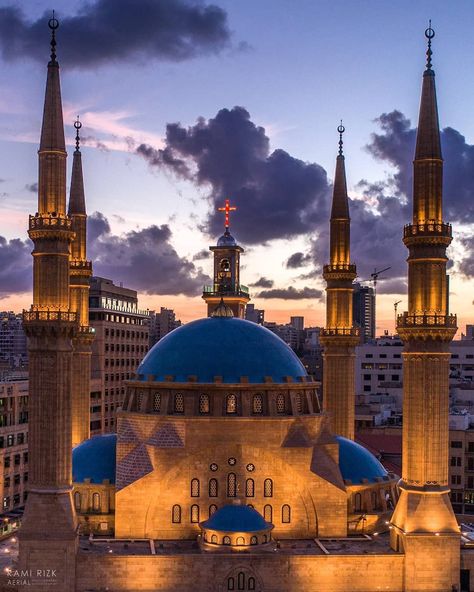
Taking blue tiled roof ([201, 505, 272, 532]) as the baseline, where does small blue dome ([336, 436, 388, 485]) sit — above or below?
above

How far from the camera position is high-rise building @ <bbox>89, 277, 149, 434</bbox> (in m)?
106

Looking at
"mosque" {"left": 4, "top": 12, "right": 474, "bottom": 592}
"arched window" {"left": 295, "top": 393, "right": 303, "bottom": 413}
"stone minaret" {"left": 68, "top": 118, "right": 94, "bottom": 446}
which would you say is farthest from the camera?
"stone minaret" {"left": 68, "top": 118, "right": 94, "bottom": 446}

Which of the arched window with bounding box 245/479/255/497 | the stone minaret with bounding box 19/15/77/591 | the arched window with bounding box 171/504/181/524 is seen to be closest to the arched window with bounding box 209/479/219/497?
the arched window with bounding box 245/479/255/497

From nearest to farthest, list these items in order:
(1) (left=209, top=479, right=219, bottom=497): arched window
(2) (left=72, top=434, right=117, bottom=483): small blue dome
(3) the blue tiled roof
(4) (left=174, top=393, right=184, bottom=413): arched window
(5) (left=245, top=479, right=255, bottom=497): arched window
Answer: (3) the blue tiled roof < (1) (left=209, top=479, right=219, bottom=497): arched window < (5) (left=245, top=479, right=255, bottom=497): arched window < (4) (left=174, top=393, right=184, bottom=413): arched window < (2) (left=72, top=434, right=117, bottom=483): small blue dome

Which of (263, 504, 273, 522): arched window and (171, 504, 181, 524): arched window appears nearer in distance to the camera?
(171, 504, 181, 524): arched window

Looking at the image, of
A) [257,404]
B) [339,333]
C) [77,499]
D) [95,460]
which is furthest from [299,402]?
[77,499]

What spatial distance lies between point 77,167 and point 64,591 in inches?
1091

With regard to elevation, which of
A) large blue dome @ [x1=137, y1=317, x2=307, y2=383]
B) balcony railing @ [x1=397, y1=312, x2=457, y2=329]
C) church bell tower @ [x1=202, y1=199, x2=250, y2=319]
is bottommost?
large blue dome @ [x1=137, y1=317, x2=307, y2=383]

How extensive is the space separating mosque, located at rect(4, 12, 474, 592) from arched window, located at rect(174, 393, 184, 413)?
0.21 ft

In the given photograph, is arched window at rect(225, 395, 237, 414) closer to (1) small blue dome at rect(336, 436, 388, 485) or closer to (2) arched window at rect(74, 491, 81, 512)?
(1) small blue dome at rect(336, 436, 388, 485)

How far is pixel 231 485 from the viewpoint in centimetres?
4278

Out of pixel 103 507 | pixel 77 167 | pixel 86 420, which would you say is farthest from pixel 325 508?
pixel 77 167

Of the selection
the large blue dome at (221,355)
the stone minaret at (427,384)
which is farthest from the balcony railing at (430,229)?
the large blue dome at (221,355)

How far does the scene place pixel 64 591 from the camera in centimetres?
3869
